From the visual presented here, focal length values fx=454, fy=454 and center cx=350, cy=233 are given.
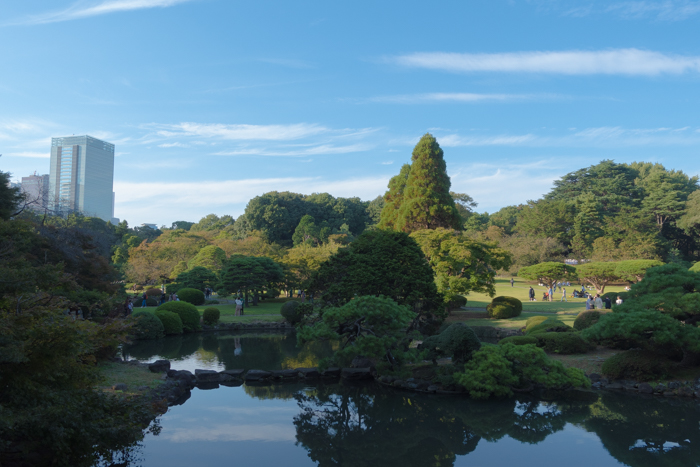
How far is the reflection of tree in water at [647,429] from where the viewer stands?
7207mm

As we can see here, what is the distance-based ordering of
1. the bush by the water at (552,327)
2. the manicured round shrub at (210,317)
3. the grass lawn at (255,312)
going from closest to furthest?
the bush by the water at (552,327)
the manicured round shrub at (210,317)
the grass lawn at (255,312)

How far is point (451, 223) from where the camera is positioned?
30047mm

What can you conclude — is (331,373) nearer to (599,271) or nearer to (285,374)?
(285,374)

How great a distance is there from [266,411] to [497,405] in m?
5.11

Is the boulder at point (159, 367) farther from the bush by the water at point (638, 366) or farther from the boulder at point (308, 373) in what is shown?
the bush by the water at point (638, 366)

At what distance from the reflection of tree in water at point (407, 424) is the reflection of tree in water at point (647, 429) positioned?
0.61m

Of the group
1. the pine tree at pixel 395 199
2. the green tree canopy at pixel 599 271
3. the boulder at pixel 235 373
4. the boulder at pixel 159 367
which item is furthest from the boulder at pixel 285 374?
the green tree canopy at pixel 599 271

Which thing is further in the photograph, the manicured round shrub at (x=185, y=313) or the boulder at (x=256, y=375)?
the manicured round shrub at (x=185, y=313)

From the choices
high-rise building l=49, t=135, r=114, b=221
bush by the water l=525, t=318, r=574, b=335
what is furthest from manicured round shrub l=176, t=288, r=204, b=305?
→ high-rise building l=49, t=135, r=114, b=221

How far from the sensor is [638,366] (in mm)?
11227

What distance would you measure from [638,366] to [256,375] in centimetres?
982

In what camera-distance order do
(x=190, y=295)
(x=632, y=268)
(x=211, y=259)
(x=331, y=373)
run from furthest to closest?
1. (x=211, y=259)
2. (x=632, y=268)
3. (x=190, y=295)
4. (x=331, y=373)

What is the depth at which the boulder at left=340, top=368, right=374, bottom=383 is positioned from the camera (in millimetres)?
12570

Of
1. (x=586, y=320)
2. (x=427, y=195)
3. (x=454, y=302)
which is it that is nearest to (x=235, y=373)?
(x=586, y=320)
